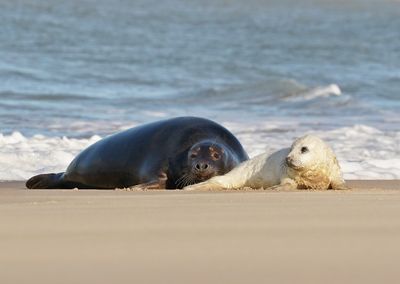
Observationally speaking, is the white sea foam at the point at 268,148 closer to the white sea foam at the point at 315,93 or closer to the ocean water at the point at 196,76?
the ocean water at the point at 196,76

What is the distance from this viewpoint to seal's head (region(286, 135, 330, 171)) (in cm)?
752

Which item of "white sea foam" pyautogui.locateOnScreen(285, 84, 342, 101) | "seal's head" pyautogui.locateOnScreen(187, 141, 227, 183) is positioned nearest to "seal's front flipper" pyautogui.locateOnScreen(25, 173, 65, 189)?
"seal's head" pyautogui.locateOnScreen(187, 141, 227, 183)

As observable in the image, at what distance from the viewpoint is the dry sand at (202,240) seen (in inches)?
159

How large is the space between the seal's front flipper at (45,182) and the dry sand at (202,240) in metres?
2.14

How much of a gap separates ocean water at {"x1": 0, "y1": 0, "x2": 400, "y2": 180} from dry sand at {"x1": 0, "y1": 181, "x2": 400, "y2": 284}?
401cm

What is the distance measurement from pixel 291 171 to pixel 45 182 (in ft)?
7.06

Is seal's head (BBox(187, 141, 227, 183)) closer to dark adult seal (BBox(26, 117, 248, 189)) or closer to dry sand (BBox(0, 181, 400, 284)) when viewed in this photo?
dark adult seal (BBox(26, 117, 248, 189))

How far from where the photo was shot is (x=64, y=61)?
85.5 ft

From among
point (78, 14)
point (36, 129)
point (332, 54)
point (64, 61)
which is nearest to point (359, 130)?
point (36, 129)

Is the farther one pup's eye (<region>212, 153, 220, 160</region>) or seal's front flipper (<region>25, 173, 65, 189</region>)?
seal's front flipper (<region>25, 173, 65, 189</region>)

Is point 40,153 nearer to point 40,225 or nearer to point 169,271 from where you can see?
point 40,225

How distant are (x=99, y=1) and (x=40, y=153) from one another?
3599cm

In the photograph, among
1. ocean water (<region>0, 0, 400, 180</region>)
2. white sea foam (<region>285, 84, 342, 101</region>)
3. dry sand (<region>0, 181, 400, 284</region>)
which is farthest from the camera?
white sea foam (<region>285, 84, 342, 101</region>)

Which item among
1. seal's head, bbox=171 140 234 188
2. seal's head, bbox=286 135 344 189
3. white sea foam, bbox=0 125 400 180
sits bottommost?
white sea foam, bbox=0 125 400 180
